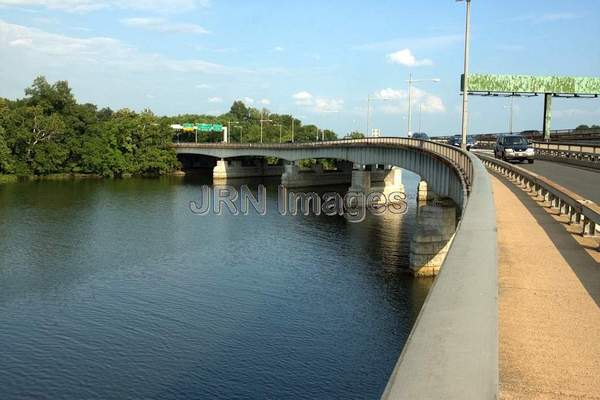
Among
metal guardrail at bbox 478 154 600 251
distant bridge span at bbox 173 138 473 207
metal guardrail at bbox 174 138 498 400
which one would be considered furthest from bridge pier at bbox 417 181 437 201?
metal guardrail at bbox 174 138 498 400

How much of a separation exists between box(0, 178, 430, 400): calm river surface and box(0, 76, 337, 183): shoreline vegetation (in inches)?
2075

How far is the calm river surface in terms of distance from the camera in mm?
19656

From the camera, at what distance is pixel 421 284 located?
110 ft

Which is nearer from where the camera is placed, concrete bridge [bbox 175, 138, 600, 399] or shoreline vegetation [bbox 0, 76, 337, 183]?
concrete bridge [bbox 175, 138, 600, 399]

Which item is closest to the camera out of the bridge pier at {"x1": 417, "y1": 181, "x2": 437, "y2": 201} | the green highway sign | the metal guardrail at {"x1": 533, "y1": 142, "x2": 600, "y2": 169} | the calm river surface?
the calm river surface

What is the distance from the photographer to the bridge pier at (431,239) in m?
35.1

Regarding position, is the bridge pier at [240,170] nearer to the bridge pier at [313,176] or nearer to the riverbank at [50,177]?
the riverbank at [50,177]

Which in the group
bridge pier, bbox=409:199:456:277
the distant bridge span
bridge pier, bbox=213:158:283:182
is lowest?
bridge pier, bbox=409:199:456:277

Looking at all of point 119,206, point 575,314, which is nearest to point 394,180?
point 119,206

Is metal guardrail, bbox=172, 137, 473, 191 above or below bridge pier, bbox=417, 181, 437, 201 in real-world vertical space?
above

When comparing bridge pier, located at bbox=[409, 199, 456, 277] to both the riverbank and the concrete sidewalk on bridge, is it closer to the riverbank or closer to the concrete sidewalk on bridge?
the concrete sidewalk on bridge

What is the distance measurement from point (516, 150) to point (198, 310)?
31.2 m

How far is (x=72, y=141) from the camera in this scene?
10525 cm

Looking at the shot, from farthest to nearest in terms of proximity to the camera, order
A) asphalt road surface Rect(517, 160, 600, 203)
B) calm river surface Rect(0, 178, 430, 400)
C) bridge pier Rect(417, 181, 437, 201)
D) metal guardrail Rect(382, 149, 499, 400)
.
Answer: bridge pier Rect(417, 181, 437, 201)
asphalt road surface Rect(517, 160, 600, 203)
calm river surface Rect(0, 178, 430, 400)
metal guardrail Rect(382, 149, 499, 400)
